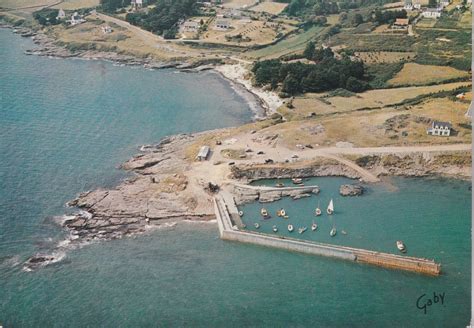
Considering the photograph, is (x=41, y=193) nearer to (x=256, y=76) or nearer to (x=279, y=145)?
(x=279, y=145)

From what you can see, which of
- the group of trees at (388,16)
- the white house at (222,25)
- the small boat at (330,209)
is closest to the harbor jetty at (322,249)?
the small boat at (330,209)

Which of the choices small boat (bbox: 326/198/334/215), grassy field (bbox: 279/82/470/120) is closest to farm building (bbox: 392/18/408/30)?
grassy field (bbox: 279/82/470/120)

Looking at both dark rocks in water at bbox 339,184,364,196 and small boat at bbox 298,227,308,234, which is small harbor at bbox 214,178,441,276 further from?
dark rocks in water at bbox 339,184,364,196

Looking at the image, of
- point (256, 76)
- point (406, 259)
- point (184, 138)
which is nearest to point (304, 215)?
point (406, 259)

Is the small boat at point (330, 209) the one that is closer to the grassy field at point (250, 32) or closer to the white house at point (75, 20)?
the grassy field at point (250, 32)

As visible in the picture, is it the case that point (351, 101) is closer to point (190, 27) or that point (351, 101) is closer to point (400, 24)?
point (400, 24)

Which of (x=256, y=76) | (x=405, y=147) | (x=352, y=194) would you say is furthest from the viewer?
(x=256, y=76)

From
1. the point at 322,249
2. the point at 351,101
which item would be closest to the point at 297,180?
the point at 322,249
